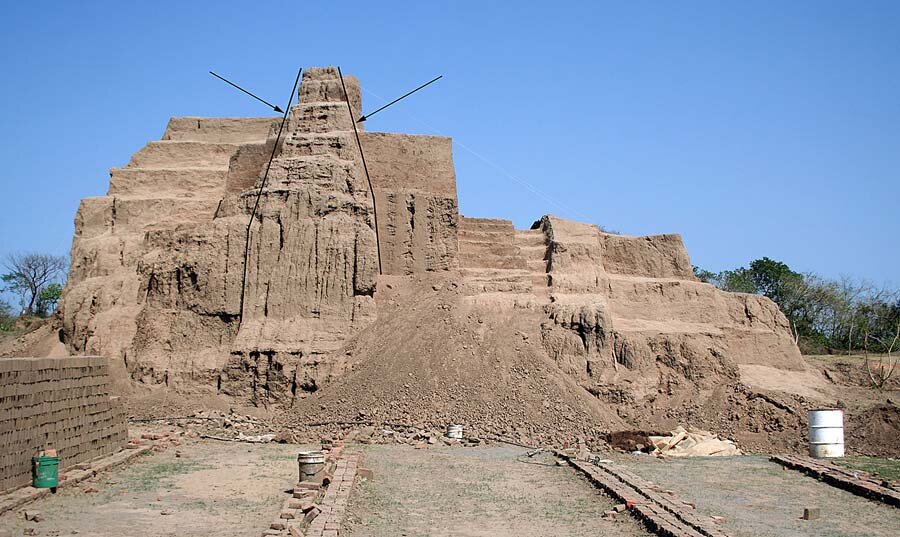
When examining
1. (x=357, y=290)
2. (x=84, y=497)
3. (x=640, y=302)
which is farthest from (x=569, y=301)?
(x=84, y=497)

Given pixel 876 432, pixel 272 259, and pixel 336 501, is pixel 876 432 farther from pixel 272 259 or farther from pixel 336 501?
pixel 272 259

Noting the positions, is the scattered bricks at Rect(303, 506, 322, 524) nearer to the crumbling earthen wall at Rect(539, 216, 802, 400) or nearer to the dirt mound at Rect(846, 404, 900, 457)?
the crumbling earthen wall at Rect(539, 216, 802, 400)

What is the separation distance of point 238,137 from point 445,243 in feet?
36.3

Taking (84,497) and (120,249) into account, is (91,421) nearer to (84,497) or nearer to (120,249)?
(84,497)

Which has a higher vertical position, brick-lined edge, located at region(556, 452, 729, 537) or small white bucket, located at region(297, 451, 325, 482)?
small white bucket, located at region(297, 451, 325, 482)

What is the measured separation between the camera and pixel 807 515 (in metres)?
15.8

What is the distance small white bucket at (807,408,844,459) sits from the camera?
23516 mm

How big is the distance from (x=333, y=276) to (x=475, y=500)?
14.5m

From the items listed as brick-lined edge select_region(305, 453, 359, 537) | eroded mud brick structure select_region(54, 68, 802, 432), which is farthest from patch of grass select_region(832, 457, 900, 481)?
brick-lined edge select_region(305, 453, 359, 537)

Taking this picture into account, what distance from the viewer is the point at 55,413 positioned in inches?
758

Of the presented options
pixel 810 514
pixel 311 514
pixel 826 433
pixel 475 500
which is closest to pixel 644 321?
pixel 826 433

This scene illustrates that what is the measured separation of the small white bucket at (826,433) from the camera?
77.2ft

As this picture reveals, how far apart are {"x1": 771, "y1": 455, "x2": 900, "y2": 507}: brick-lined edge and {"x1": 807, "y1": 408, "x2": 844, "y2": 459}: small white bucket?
764 millimetres

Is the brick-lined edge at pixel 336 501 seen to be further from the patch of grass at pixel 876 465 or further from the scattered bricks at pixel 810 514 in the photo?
the patch of grass at pixel 876 465
